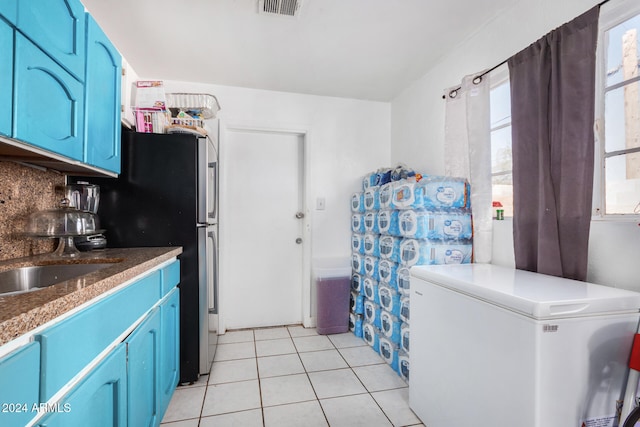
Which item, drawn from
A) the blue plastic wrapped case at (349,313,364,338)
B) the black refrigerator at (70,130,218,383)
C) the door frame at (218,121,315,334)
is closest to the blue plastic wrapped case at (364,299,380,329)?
the blue plastic wrapped case at (349,313,364,338)

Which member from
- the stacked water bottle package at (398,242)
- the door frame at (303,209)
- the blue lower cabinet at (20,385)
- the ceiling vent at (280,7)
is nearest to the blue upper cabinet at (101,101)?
the ceiling vent at (280,7)

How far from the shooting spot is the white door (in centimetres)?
303

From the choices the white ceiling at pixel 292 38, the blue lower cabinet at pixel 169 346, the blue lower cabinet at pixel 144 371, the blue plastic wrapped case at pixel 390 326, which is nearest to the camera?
the blue lower cabinet at pixel 144 371

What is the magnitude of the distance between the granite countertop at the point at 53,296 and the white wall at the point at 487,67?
78.6 inches

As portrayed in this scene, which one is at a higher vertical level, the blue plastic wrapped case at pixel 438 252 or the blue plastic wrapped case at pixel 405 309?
the blue plastic wrapped case at pixel 438 252

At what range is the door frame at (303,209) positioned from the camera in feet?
9.54

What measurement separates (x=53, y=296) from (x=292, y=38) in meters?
2.07

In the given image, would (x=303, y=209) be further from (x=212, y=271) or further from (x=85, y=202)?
(x=85, y=202)

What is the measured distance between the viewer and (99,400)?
961 millimetres

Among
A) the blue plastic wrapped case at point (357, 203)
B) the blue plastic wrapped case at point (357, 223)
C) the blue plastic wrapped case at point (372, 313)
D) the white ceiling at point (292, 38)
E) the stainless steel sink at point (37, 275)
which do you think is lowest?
the blue plastic wrapped case at point (372, 313)

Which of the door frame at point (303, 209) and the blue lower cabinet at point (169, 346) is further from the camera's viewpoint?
the door frame at point (303, 209)

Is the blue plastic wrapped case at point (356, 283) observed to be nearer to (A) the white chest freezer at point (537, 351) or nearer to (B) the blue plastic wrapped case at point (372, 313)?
(B) the blue plastic wrapped case at point (372, 313)

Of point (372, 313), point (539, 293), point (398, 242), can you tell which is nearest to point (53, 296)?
point (539, 293)

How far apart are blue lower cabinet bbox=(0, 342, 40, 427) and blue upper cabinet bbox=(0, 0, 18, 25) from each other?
0.98m
